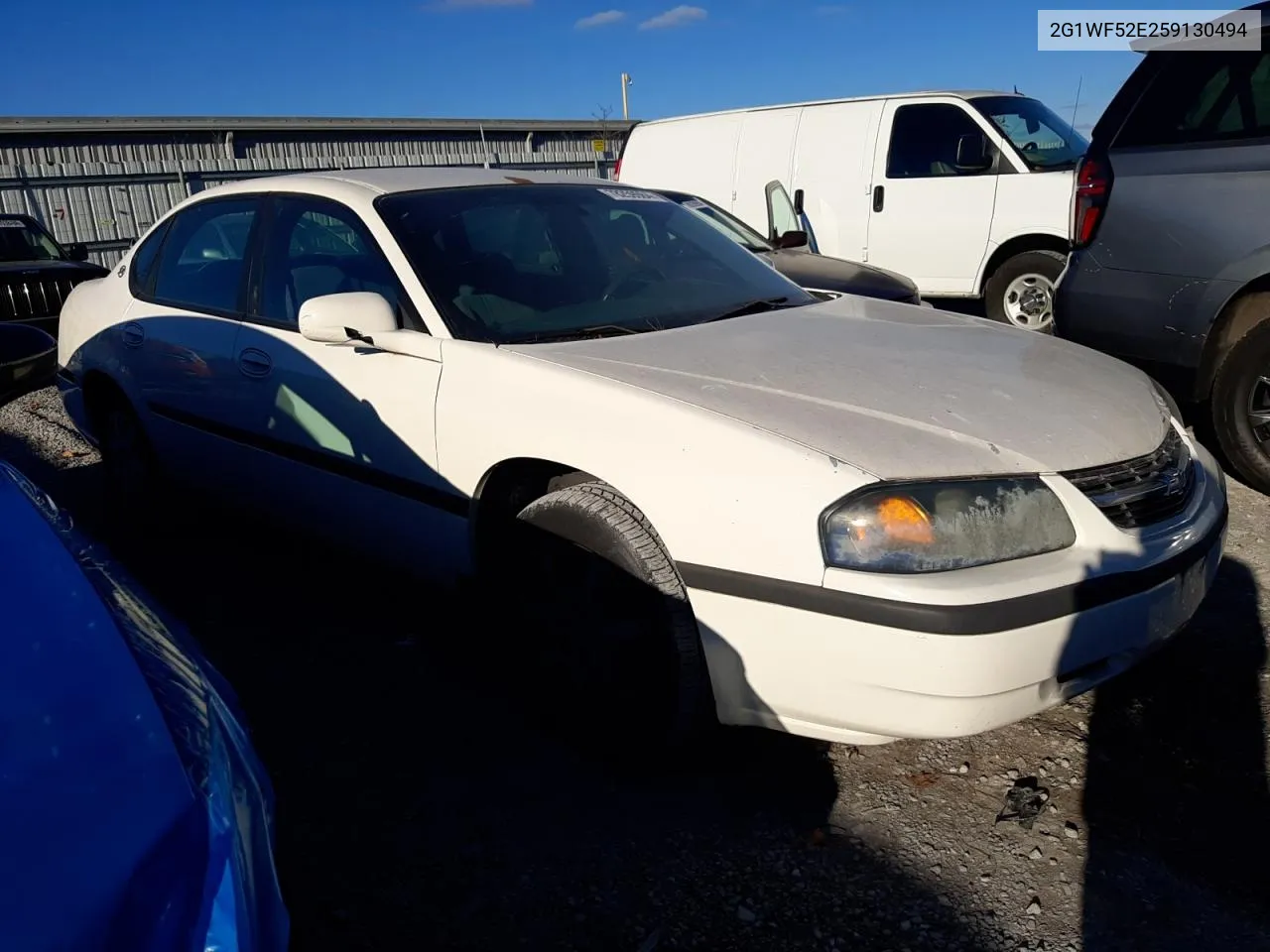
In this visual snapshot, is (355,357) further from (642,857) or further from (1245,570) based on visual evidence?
(1245,570)

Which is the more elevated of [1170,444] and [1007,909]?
[1170,444]

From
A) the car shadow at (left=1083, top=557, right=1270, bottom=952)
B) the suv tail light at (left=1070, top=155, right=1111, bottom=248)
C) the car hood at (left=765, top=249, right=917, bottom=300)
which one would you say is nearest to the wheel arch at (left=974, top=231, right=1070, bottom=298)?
the car hood at (left=765, top=249, right=917, bottom=300)

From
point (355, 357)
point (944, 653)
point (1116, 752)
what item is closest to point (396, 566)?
point (355, 357)

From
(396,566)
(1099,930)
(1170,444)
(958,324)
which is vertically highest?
(958,324)

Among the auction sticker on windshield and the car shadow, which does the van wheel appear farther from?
the car shadow

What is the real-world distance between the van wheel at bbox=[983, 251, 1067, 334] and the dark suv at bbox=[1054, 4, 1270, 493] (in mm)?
3143

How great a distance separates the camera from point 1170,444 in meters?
2.54

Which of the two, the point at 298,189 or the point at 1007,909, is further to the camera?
the point at 298,189

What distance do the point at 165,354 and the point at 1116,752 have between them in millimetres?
3485

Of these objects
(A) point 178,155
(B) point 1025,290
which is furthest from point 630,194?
(A) point 178,155

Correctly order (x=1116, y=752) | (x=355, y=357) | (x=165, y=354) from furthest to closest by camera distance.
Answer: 1. (x=165, y=354)
2. (x=355, y=357)
3. (x=1116, y=752)

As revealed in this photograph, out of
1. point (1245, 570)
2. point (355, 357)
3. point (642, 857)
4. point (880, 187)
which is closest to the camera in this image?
point (642, 857)

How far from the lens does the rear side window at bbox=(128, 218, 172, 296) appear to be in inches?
168

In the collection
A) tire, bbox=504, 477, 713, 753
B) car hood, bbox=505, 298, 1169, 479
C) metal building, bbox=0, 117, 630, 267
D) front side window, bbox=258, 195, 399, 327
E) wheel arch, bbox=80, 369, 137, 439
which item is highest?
metal building, bbox=0, 117, 630, 267
